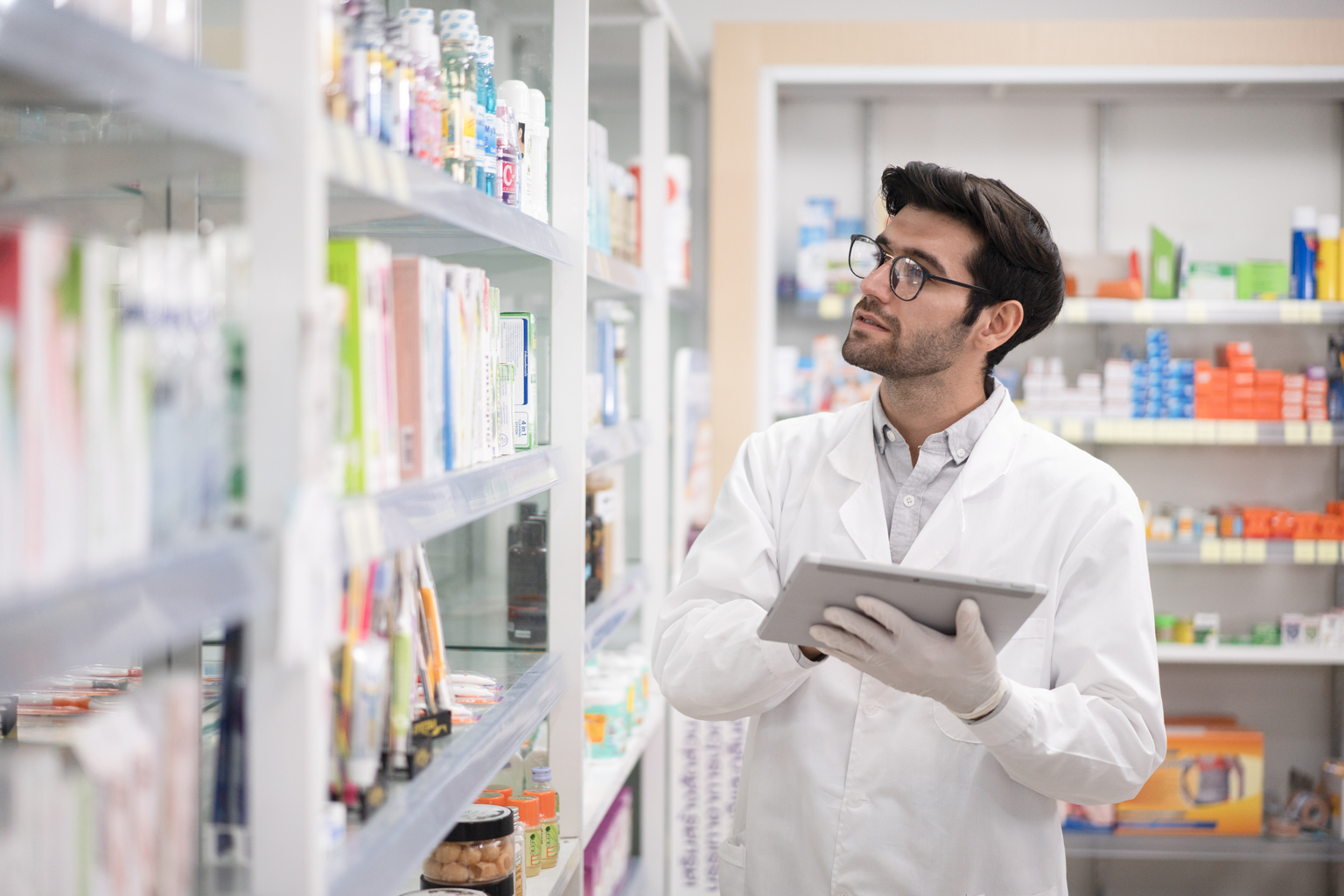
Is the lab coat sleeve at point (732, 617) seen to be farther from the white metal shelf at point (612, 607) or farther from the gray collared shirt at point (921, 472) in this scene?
the white metal shelf at point (612, 607)

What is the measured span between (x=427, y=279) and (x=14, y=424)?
68cm

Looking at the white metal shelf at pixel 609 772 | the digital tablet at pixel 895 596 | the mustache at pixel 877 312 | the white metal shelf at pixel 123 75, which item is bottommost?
the white metal shelf at pixel 609 772

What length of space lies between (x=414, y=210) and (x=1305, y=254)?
3569 mm

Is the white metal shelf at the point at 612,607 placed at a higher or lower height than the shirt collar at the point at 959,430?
lower

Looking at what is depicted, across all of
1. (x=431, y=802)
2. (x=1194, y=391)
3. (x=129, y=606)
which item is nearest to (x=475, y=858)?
(x=431, y=802)

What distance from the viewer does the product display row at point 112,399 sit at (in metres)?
0.79

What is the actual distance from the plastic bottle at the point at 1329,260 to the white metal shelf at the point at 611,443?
2547 mm

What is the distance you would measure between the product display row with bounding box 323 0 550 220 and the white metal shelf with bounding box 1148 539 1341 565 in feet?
8.95

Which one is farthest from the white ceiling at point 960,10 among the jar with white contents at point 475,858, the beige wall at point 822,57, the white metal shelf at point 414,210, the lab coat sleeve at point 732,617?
the jar with white contents at point 475,858

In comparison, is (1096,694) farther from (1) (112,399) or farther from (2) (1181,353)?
(2) (1181,353)

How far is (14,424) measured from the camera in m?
0.79

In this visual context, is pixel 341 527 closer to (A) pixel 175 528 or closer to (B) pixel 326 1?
(A) pixel 175 528

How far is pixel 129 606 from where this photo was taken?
80 cm

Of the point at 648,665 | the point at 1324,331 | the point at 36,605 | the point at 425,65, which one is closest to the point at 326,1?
the point at 425,65
